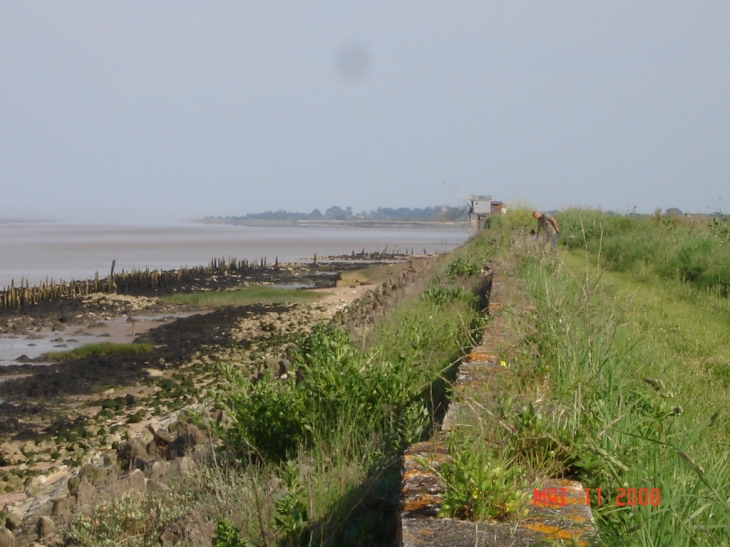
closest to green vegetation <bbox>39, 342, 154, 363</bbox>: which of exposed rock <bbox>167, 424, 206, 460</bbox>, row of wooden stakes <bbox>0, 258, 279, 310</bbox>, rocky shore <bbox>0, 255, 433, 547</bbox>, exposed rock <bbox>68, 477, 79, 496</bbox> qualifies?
rocky shore <bbox>0, 255, 433, 547</bbox>

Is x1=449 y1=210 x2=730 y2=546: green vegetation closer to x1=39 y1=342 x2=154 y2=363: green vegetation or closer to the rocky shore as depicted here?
the rocky shore

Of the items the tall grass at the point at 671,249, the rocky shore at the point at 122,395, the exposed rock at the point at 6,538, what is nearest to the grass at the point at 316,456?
the rocky shore at the point at 122,395

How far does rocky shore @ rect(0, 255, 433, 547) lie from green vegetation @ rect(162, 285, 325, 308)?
0.74 meters

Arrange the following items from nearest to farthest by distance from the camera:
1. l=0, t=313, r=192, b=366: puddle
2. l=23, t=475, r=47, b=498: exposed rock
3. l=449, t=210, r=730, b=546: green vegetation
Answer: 1. l=449, t=210, r=730, b=546: green vegetation
2. l=23, t=475, r=47, b=498: exposed rock
3. l=0, t=313, r=192, b=366: puddle

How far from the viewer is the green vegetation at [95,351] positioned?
1969cm

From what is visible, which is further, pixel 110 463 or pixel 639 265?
pixel 639 265

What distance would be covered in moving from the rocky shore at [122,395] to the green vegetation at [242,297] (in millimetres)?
735

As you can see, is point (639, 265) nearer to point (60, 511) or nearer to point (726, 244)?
point (726, 244)

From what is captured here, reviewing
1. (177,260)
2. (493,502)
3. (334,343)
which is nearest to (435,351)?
(334,343)

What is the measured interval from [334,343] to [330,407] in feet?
2.16

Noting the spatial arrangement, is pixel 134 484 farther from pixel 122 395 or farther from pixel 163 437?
pixel 122 395

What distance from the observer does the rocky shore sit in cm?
734

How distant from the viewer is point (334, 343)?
19.9 ft

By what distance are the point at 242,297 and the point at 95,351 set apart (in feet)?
39.6
